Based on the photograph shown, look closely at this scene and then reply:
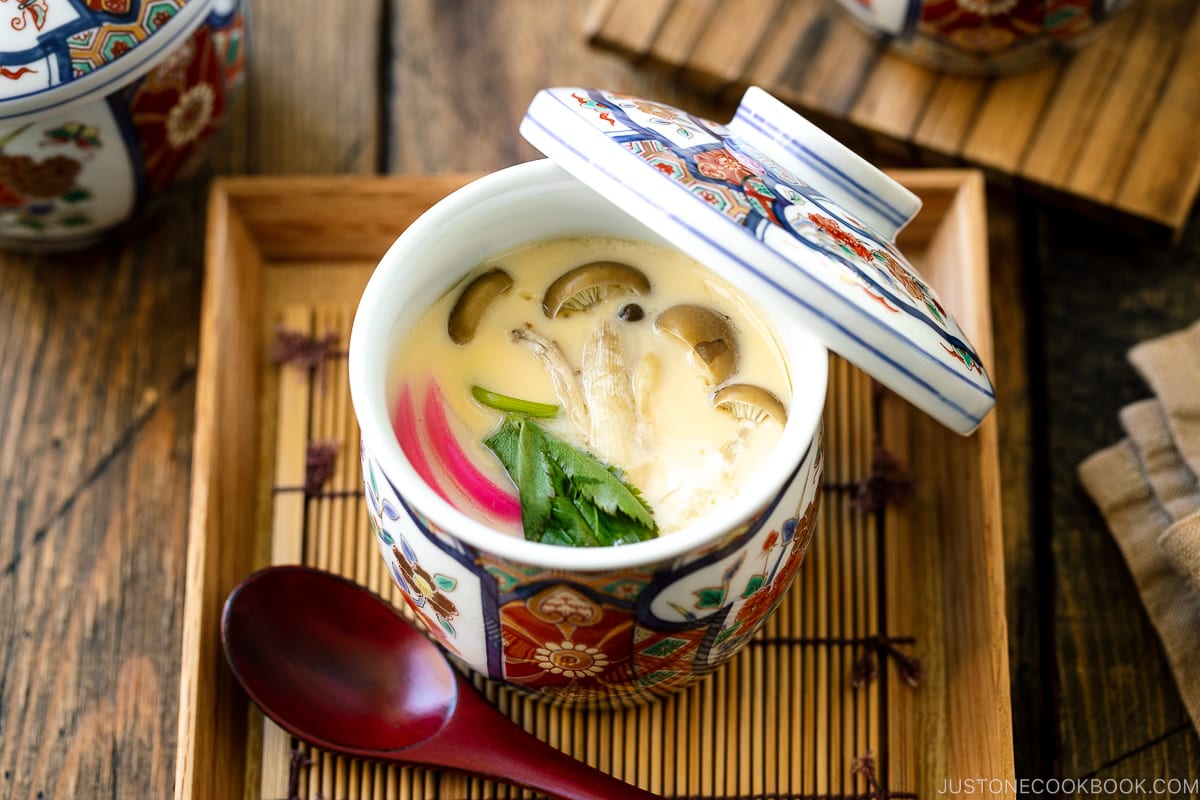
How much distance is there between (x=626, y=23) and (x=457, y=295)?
0.58 m

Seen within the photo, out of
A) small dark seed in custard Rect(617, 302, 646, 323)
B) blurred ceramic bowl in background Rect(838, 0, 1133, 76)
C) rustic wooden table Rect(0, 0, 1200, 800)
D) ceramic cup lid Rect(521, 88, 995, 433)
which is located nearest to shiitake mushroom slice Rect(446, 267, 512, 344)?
small dark seed in custard Rect(617, 302, 646, 323)

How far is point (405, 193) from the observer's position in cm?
133

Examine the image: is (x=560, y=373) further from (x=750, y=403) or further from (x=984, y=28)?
(x=984, y=28)

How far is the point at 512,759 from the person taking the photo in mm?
1111

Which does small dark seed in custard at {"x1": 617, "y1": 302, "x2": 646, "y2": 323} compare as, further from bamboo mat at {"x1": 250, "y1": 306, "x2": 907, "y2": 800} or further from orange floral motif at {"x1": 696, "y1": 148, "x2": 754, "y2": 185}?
bamboo mat at {"x1": 250, "y1": 306, "x2": 907, "y2": 800}

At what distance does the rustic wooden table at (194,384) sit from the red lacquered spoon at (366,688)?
0.66 ft

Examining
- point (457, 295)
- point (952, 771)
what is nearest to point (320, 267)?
point (457, 295)

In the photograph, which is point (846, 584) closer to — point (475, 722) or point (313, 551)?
point (475, 722)

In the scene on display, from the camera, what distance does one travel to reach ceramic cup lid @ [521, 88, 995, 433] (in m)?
0.86

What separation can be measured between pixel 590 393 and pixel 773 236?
0.84 feet

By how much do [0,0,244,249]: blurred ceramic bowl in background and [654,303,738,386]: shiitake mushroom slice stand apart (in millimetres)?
543

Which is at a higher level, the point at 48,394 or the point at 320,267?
the point at 320,267

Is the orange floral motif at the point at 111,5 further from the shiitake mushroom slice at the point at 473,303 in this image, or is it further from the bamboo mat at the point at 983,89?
the bamboo mat at the point at 983,89

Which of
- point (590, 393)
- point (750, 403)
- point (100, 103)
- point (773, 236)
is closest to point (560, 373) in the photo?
point (590, 393)
